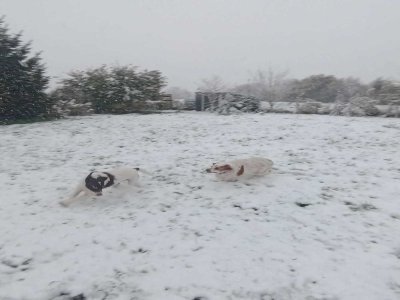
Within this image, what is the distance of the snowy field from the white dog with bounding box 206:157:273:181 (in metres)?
0.17

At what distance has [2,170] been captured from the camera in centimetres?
752

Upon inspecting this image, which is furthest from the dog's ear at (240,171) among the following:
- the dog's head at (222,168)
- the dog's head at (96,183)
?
the dog's head at (96,183)

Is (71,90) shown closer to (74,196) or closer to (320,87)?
(74,196)

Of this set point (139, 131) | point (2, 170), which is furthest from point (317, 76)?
point (2, 170)

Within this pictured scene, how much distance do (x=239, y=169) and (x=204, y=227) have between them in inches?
67.5

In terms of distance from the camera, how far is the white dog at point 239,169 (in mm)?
6051

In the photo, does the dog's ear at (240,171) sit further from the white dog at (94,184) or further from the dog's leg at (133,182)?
the white dog at (94,184)

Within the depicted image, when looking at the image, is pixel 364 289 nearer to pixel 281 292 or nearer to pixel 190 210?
pixel 281 292

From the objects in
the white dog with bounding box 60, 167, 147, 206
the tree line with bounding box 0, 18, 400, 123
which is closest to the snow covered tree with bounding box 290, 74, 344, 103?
the tree line with bounding box 0, 18, 400, 123

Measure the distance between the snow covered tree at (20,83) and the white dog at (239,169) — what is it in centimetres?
1042

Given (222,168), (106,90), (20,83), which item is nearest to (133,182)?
(222,168)

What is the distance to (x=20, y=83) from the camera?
13.5m

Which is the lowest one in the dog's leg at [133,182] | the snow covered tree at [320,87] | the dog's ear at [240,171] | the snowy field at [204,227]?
the snowy field at [204,227]

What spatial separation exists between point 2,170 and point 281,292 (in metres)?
6.65
